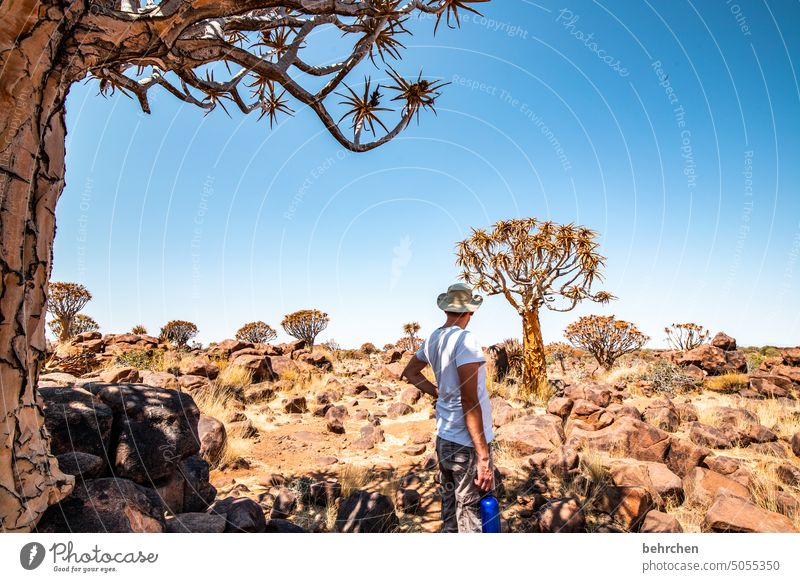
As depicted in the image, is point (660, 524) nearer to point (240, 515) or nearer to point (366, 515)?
point (366, 515)

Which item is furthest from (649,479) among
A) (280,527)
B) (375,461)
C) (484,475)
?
(280,527)

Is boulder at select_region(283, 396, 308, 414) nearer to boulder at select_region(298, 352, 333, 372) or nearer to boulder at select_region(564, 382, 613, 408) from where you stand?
boulder at select_region(298, 352, 333, 372)

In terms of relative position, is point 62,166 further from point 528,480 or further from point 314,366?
point 314,366

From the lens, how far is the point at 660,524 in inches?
137

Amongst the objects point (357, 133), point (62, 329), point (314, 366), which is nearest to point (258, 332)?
point (62, 329)

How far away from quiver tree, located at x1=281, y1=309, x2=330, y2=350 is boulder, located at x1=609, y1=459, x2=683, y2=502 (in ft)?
73.8

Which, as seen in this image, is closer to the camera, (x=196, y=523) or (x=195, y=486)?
(x=196, y=523)

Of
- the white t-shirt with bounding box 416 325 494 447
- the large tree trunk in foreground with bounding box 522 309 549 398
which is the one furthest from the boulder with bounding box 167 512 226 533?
the large tree trunk in foreground with bounding box 522 309 549 398

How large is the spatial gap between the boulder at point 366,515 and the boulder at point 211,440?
253 centimetres

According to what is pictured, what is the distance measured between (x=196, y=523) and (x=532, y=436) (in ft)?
15.7

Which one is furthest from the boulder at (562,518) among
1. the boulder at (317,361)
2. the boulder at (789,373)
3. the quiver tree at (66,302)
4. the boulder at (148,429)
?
the quiver tree at (66,302)

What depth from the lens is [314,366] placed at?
50.3ft
